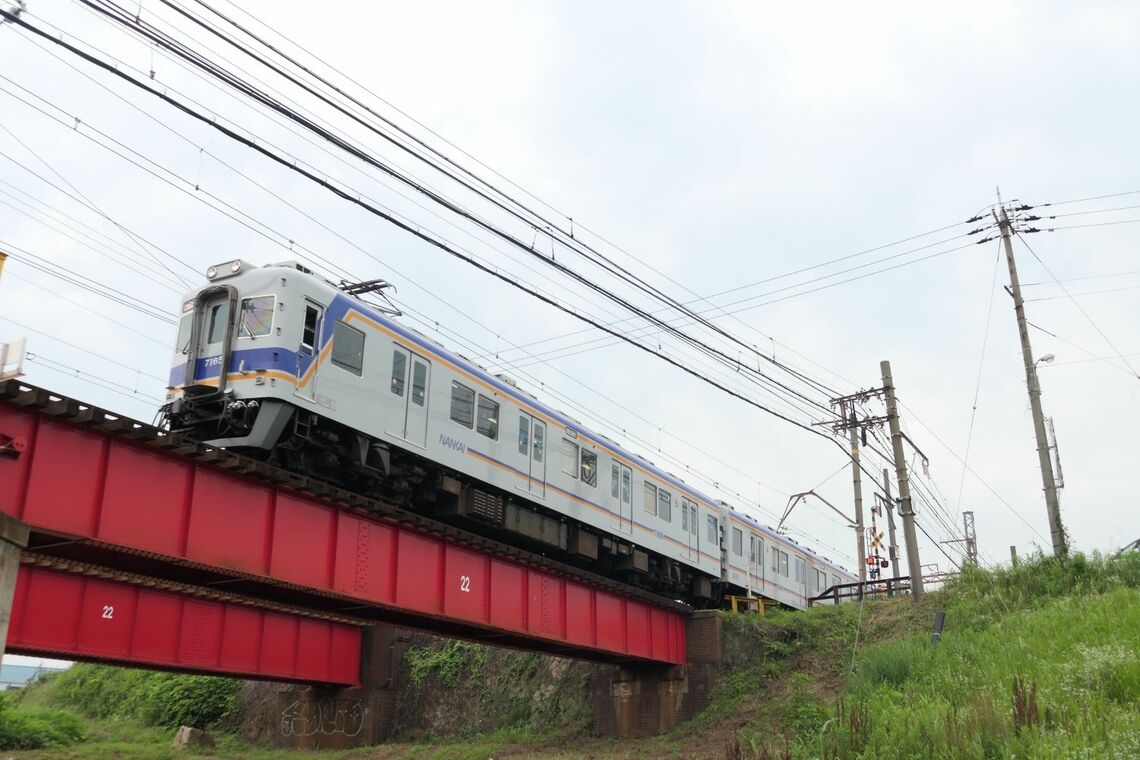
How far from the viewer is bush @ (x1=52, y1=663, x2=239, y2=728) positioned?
1481 inches

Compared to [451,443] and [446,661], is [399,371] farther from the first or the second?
[446,661]

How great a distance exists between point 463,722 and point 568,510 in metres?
13.1

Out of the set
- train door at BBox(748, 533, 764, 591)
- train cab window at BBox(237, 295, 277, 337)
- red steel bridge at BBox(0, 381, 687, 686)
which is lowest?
red steel bridge at BBox(0, 381, 687, 686)

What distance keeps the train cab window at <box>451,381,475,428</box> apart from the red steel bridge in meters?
2.27

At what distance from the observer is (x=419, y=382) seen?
18547 mm

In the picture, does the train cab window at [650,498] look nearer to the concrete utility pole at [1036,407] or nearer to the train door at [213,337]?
the concrete utility pole at [1036,407]

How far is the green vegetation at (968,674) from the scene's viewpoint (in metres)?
13.2

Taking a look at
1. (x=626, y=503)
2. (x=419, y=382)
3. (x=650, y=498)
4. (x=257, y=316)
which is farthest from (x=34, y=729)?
(x=257, y=316)

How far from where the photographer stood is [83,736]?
1355 inches

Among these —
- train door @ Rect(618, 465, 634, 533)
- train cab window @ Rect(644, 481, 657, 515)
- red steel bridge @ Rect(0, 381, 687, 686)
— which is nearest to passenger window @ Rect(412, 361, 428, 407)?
red steel bridge @ Rect(0, 381, 687, 686)

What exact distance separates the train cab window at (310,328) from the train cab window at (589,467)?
9669 millimetres

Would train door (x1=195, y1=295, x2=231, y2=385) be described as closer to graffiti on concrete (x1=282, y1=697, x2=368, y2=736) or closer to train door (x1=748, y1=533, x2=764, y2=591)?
graffiti on concrete (x1=282, y1=697, x2=368, y2=736)

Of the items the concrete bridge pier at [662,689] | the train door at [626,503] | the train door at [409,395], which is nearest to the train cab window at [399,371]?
the train door at [409,395]

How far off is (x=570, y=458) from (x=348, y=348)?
826cm
